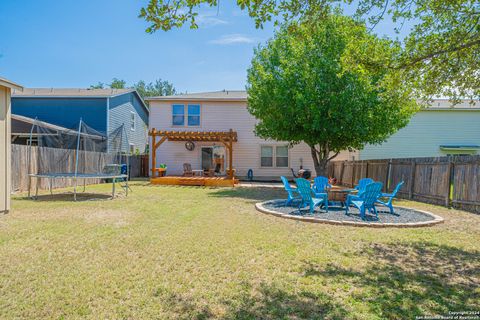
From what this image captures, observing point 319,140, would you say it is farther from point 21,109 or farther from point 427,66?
point 21,109

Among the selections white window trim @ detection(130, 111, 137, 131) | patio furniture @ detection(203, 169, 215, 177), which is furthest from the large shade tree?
white window trim @ detection(130, 111, 137, 131)

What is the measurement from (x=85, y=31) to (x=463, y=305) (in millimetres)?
17406

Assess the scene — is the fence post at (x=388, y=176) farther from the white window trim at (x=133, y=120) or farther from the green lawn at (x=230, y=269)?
the white window trim at (x=133, y=120)

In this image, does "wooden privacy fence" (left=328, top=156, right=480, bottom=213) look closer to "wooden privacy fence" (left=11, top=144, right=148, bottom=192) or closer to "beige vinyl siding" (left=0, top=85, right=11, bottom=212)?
"beige vinyl siding" (left=0, top=85, right=11, bottom=212)

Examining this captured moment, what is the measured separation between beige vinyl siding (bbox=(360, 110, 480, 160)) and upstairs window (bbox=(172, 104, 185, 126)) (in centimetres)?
1227

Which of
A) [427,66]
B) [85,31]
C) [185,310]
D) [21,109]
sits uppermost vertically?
[85,31]

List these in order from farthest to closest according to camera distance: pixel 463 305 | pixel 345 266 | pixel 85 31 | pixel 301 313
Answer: pixel 85 31, pixel 345 266, pixel 463 305, pixel 301 313

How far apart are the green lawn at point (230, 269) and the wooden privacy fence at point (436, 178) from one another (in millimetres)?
2888

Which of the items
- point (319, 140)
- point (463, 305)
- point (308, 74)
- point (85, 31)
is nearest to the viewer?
point (463, 305)

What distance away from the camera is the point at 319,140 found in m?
13.8

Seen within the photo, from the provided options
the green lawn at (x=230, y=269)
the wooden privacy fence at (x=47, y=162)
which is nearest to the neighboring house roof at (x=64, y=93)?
the wooden privacy fence at (x=47, y=162)

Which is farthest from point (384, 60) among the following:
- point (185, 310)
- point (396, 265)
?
point (185, 310)

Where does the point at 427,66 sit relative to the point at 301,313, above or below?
above

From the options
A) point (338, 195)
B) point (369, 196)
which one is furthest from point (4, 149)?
point (369, 196)
